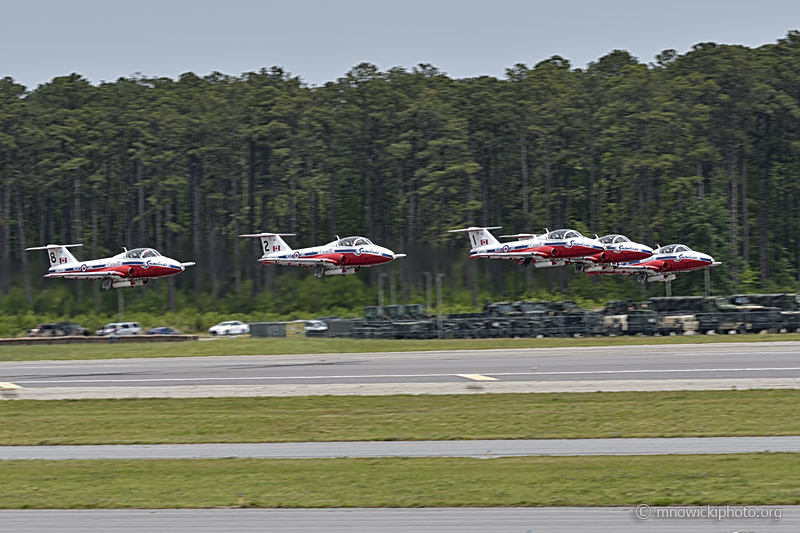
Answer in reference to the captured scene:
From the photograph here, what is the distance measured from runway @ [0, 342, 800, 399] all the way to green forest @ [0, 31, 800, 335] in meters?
36.7

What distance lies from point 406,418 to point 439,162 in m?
66.9

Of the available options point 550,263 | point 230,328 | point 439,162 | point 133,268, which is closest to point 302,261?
point 133,268

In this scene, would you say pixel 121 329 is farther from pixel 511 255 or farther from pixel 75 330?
pixel 511 255

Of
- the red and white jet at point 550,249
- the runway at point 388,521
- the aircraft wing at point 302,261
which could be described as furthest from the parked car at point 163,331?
the runway at point 388,521

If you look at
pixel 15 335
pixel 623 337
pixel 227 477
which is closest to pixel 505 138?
pixel 623 337

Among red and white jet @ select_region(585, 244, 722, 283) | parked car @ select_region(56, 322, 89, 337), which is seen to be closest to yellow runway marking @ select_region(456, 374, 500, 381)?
red and white jet @ select_region(585, 244, 722, 283)

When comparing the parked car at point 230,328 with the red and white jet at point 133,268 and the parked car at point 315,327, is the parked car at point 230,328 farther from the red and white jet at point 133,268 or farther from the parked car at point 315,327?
the red and white jet at point 133,268

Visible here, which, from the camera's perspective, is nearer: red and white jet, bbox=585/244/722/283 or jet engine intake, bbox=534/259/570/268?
jet engine intake, bbox=534/259/570/268

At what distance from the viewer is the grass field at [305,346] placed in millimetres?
58562

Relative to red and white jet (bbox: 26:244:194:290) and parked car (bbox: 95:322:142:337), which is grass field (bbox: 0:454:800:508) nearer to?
red and white jet (bbox: 26:244:194:290)

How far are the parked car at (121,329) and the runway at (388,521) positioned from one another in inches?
2773

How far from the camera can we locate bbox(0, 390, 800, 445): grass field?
26.6m

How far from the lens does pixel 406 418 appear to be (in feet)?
97.7

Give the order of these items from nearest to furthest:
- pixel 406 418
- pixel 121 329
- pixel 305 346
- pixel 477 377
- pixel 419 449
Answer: pixel 419 449 < pixel 406 418 < pixel 477 377 < pixel 305 346 < pixel 121 329
